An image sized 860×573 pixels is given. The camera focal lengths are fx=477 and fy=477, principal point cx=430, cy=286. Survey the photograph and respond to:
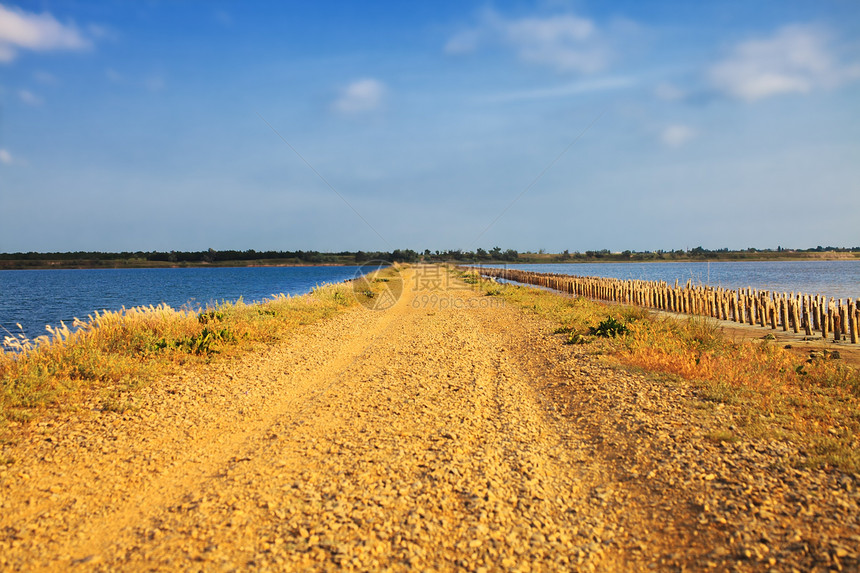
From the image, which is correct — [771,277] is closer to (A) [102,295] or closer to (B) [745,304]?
(B) [745,304]

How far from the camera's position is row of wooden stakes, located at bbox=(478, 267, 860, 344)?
591 inches

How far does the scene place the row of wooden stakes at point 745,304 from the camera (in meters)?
15.0

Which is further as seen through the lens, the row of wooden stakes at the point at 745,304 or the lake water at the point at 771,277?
the lake water at the point at 771,277

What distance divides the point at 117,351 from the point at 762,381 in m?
10.7

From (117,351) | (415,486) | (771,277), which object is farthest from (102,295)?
(771,277)

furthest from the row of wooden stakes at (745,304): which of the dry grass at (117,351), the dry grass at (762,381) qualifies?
the dry grass at (117,351)

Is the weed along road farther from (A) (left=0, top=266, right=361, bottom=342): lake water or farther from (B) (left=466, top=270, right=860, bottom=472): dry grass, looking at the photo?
(A) (left=0, top=266, right=361, bottom=342): lake water

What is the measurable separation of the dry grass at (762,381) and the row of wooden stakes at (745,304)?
6994 millimetres

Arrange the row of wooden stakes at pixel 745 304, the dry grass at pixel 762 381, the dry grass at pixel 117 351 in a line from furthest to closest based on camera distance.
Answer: the row of wooden stakes at pixel 745 304 → the dry grass at pixel 117 351 → the dry grass at pixel 762 381

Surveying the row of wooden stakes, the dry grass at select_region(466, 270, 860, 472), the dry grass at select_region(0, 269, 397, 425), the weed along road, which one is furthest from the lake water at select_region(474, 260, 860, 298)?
the dry grass at select_region(0, 269, 397, 425)

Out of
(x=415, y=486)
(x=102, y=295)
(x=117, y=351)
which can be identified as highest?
(x=117, y=351)

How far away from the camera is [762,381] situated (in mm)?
7113

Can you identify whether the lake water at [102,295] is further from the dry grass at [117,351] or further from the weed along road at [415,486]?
the weed along road at [415,486]

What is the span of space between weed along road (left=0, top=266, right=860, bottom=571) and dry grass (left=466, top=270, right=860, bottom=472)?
32 cm
